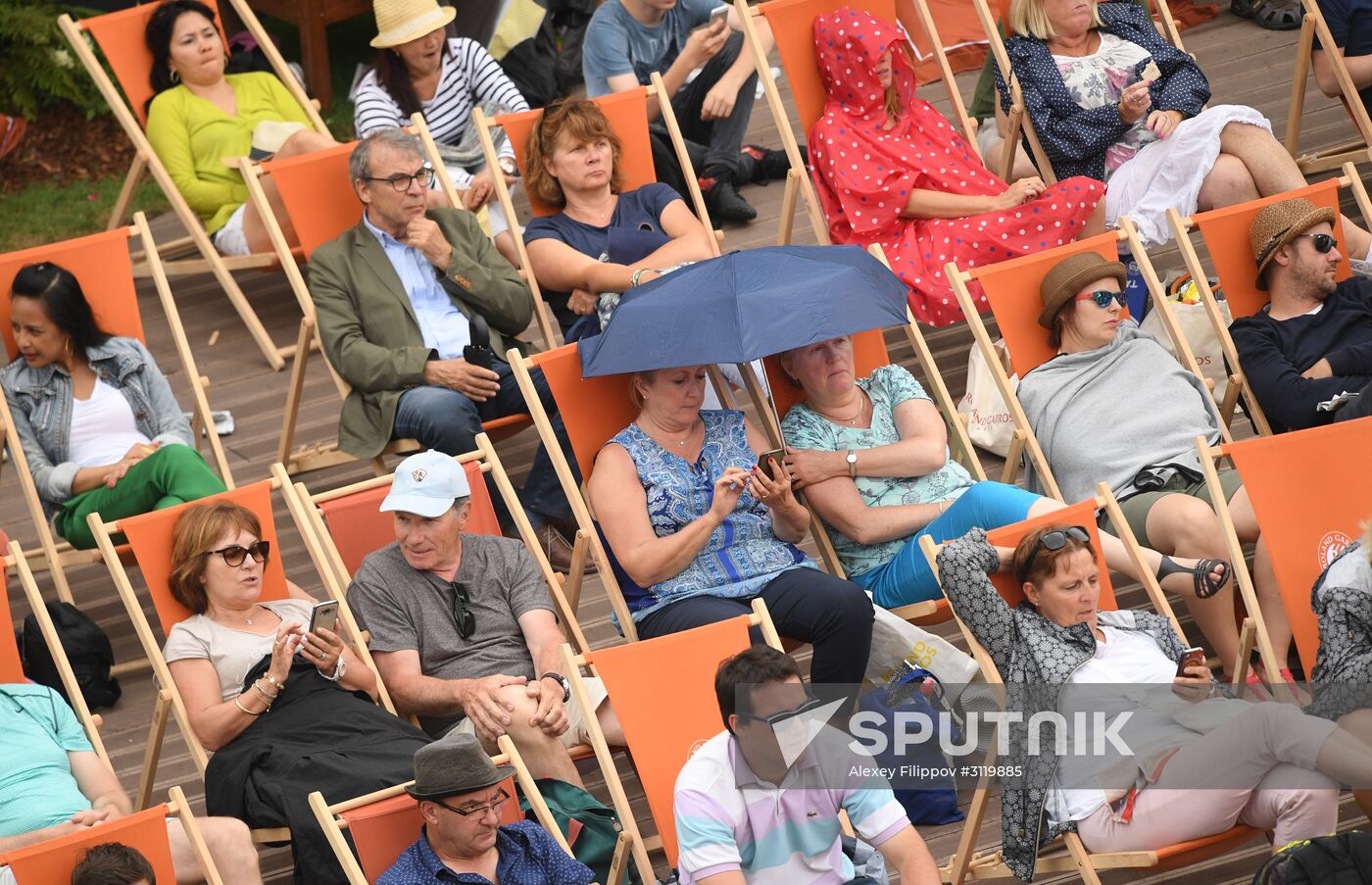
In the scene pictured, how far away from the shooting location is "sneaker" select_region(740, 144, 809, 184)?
7.44m

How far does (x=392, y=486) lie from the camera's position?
4754 mm

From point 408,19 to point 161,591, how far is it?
109 inches

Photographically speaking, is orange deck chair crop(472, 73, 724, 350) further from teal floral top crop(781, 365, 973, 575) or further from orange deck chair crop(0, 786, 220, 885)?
orange deck chair crop(0, 786, 220, 885)

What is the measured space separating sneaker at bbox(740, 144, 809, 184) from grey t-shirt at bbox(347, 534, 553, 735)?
3098 millimetres

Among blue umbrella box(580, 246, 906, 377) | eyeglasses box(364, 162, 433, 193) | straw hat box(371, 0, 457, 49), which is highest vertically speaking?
straw hat box(371, 0, 457, 49)

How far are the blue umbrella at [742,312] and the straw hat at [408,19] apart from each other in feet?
6.79

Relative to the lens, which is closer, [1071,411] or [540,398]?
[1071,411]

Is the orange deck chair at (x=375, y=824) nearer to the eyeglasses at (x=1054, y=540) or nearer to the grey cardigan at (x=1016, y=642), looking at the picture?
the grey cardigan at (x=1016, y=642)

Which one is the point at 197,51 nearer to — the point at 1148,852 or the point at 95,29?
the point at 95,29

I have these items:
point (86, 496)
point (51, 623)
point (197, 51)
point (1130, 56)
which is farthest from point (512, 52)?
point (51, 623)

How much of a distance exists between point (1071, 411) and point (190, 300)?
3629 mm

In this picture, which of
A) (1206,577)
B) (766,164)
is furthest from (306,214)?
(1206,577)

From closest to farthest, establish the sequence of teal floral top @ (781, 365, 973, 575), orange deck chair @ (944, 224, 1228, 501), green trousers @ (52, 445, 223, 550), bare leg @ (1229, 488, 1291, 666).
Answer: bare leg @ (1229, 488, 1291, 666), teal floral top @ (781, 365, 973, 575), green trousers @ (52, 445, 223, 550), orange deck chair @ (944, 224, 1228, 501)

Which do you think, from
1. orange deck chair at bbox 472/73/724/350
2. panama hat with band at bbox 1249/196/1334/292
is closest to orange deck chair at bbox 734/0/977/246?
orange deck chair at bbox 472/73/724/350
